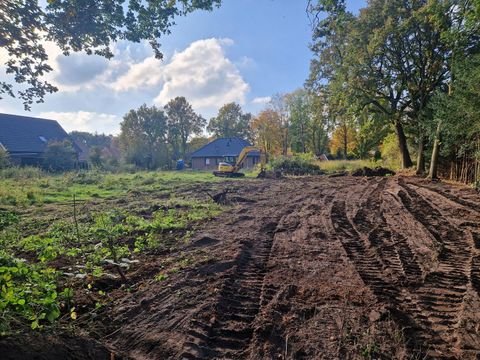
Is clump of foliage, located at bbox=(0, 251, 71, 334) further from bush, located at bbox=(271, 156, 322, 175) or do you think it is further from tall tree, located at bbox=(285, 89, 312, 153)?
tall tree, located at bbox=(285, 89, 312, 153)

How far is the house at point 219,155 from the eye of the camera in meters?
51.9

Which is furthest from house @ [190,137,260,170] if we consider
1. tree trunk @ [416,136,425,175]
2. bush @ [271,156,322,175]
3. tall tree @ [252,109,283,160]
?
tree trunk @ [416,136,425,175]

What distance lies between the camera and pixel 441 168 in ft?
57.2

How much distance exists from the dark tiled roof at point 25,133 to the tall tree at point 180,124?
25472 millimetres

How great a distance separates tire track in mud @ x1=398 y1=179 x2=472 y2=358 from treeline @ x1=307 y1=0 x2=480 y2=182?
757 centimetres

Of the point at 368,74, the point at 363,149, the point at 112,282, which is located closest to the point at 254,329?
the point at 112,282

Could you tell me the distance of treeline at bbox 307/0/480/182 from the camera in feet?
41.4

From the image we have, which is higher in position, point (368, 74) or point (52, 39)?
point (368, 74)

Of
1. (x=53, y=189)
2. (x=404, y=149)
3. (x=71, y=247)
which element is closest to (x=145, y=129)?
(x=53, y=189)

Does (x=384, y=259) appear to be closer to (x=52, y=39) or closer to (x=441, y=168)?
(x=52, y=39)

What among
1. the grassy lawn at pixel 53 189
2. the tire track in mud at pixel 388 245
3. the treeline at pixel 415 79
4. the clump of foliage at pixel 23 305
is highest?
the treeline at pixel 415 79

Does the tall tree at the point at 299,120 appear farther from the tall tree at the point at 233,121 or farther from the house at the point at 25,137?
the house at the point at 25,137

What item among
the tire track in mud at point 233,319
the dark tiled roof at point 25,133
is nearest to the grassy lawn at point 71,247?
the tire track in mud at point 233,319

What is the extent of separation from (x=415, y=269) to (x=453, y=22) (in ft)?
54.8
